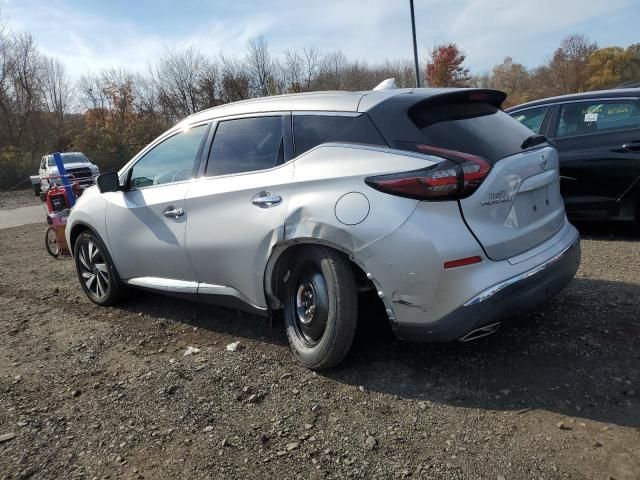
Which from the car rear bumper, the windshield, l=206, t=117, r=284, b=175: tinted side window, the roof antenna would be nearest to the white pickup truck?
the windshield

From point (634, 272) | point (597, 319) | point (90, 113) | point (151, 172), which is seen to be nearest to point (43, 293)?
point (151, 172)

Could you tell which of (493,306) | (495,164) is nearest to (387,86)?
(495,164)

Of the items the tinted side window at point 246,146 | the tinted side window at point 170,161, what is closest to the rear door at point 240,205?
the tinted side window at point 246,146

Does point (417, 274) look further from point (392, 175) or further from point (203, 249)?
point (203, 249)

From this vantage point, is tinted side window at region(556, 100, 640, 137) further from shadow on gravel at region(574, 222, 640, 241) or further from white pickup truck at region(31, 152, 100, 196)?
white pickup truck at region(31, 152, 100, 196)

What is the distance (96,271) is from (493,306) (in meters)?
3.94

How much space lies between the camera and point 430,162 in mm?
2746

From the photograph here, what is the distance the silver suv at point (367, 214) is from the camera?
2.74m

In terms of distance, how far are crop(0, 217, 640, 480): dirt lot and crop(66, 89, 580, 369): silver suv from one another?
360 millimetres

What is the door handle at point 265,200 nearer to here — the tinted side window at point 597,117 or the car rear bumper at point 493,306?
the car rear bumper at point 493,306

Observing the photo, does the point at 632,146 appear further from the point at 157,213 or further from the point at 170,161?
the point at 157,213

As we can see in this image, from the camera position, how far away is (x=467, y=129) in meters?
3.06

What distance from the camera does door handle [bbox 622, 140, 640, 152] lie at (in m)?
5.48

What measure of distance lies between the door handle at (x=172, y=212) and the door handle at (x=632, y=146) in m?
4.76
